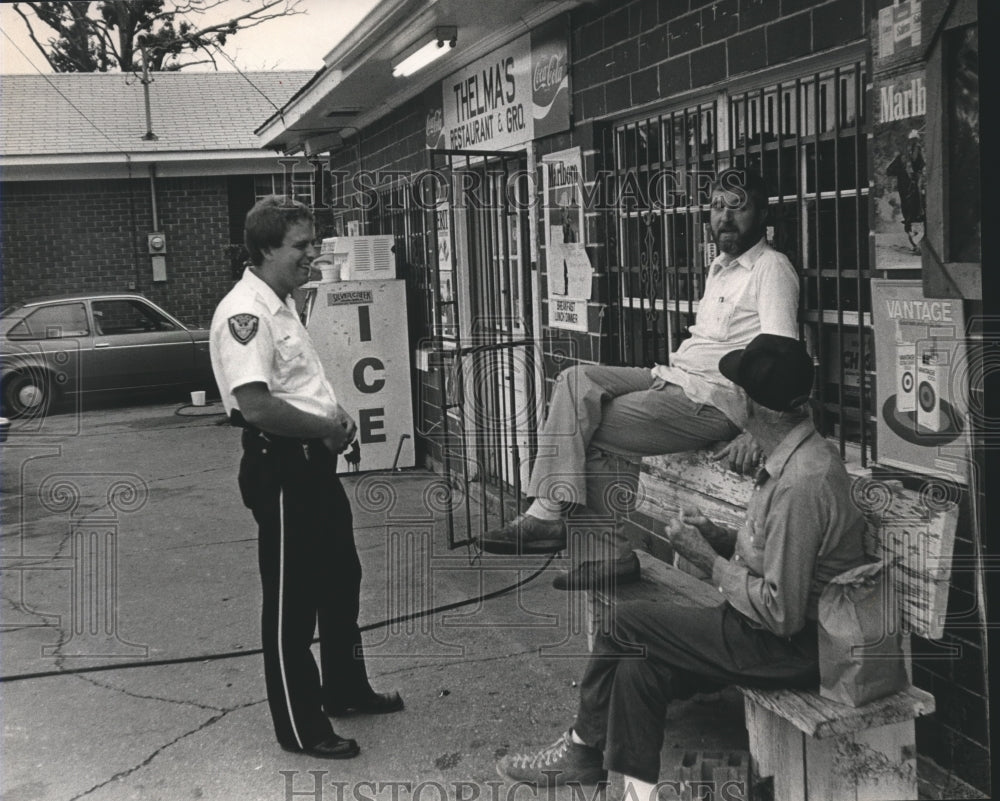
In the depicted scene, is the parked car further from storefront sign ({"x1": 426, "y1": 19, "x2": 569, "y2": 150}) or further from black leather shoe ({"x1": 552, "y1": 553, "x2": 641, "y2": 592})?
black leather shoe ({"x1": 552, "y1": 553, "x2": 641, "y2": 592})

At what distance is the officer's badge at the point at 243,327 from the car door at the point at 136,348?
39.0 ft

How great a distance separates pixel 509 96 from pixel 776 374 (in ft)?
14.7

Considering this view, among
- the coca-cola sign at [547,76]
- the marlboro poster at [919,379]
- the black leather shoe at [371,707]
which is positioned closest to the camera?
the marlboro poster at [919,379]

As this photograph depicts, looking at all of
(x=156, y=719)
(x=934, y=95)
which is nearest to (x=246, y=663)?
(x=156, y=719)

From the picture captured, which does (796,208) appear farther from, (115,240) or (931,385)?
(115,240)

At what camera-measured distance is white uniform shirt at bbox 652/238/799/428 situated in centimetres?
418

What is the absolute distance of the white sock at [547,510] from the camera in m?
4.76

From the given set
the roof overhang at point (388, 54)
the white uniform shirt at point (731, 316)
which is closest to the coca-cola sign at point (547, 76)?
the roof overhang at point (388, 54)

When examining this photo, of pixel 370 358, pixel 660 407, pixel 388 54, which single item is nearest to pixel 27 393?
pixel 370 358

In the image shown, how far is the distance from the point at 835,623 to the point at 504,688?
2.00 metres

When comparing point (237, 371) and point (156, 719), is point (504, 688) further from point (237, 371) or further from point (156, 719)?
point (237, 371)

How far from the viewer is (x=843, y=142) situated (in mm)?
4215

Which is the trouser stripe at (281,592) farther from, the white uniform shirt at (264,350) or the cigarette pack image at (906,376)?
the cigarette pack image at (906,376)

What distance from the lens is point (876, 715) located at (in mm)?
3172
